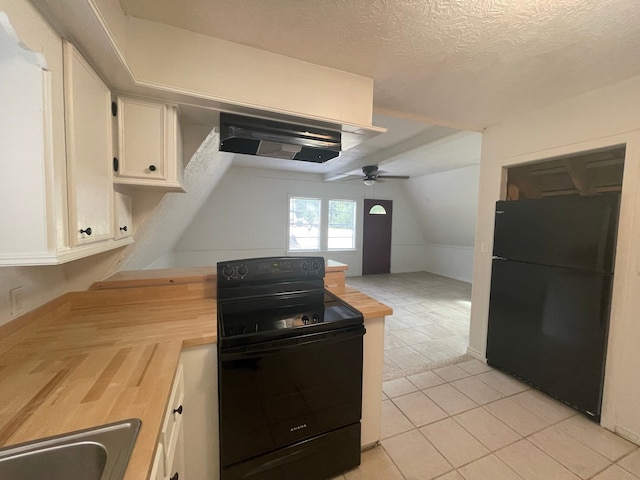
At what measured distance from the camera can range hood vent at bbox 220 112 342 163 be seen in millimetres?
1502

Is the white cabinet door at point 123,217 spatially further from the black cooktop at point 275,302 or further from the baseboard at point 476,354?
the baseboard at point 476,354

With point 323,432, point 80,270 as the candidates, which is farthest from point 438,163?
point 80,270

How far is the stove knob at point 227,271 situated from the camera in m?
1.64

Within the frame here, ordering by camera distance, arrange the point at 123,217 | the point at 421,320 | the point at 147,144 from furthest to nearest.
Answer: the point at 421,320 < the point at 123,217 < the point at 147,144

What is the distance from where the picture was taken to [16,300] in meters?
1.12

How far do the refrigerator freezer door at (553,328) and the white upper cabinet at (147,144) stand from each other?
2.74 meters

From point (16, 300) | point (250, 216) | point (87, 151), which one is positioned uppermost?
point (87, 151)

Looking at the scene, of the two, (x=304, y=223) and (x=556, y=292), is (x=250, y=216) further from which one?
(x=556, y=292)

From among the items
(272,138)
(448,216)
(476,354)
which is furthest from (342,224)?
(272,138)

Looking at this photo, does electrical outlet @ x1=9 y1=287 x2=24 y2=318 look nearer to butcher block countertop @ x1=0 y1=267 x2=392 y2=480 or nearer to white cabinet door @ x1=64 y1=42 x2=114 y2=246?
butcher block countertop @ x1=0 y1=267 x2=392 y2=480

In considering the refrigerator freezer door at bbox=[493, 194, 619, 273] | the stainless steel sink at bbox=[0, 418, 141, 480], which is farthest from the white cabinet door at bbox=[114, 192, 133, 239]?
the refrigerator freezer door at bbox=[493, 194, 619, 273]

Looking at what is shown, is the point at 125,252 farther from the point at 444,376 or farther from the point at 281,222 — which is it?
the point at 281,222

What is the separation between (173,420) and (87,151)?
112 cm

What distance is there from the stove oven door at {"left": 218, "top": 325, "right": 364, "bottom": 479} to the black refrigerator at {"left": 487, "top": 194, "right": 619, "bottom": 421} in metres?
1.72
